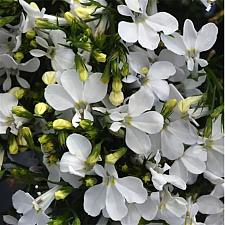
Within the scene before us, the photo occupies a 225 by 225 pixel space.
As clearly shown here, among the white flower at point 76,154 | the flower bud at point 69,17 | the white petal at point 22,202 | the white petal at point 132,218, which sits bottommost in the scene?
the white petal at point 22,202

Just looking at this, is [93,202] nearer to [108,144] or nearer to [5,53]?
[108,144]

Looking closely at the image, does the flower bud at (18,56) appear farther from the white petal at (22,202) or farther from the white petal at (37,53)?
the white petal at (22,202)

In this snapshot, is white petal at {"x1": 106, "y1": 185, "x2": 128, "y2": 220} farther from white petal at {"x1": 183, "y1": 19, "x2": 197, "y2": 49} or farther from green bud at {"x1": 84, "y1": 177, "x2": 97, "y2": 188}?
white petal at {"x1": 183, "y1": 19, "x2": 197, "y2": 49}

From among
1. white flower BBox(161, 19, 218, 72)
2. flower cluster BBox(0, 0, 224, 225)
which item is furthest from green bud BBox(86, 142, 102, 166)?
white flower BBox(161, 19, 218, 72)

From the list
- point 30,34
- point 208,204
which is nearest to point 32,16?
point 30,34

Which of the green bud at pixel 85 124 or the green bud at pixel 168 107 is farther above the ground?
the green bud at pixel 168 107

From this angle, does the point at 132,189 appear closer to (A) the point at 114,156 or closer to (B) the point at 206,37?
(A) the point at 114,156

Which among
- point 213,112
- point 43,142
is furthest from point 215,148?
point 43,142

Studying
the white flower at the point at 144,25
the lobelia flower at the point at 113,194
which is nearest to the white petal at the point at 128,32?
the white flower at the point at 144,25
